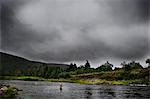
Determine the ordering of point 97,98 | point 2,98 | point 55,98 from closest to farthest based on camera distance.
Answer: point 2,98 → point 55,98 → point 97,98

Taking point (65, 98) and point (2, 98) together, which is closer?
point (2, 98)

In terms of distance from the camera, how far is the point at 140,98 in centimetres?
6819

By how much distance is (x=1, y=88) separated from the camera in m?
71.4

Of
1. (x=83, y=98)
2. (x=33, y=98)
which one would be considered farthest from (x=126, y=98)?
(x=33, y=98)

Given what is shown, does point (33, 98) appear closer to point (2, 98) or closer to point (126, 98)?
point (2, 98)

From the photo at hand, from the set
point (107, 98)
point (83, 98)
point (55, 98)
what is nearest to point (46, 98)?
point (55, 98)

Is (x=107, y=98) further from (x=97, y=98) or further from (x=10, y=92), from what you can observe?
(x=10, y=92)

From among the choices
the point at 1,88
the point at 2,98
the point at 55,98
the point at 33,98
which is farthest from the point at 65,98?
the point at 1,88

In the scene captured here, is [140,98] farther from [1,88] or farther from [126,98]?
[1,88]

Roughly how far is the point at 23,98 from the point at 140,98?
88.4ft

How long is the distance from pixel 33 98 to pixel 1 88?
45.5 ft

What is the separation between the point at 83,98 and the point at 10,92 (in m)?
18.0

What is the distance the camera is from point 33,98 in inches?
2403

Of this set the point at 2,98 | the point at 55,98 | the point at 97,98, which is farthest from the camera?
the point at 97,98
